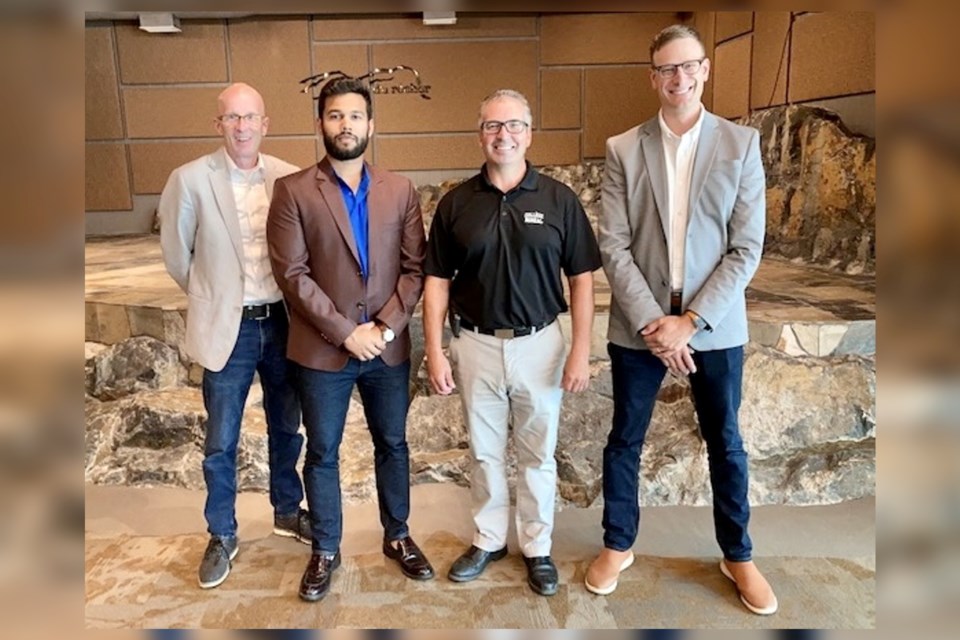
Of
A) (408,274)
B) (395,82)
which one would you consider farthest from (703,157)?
(395,82)

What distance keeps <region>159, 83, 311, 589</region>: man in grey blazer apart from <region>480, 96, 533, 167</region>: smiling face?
2.14 feet

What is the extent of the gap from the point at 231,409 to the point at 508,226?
3.21 feet

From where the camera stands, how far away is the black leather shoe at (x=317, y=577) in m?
2.11

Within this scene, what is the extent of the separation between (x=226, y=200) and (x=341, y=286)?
0.42m

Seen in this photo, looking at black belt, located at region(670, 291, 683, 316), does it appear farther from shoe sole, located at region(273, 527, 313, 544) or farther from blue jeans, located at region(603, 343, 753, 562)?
shoe sole, located at region(273, 527, 313, 544)

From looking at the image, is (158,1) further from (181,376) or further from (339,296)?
(181,376)

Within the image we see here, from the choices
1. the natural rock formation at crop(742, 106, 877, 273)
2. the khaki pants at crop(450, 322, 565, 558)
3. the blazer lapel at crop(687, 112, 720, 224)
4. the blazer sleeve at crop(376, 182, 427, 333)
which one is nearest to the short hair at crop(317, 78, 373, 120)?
the blazer sleeve at crop(376, 182, 427, 333)

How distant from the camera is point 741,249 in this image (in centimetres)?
192

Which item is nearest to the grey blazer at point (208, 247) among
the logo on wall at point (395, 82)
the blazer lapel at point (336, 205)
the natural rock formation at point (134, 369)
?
the blazer lapel at point (336, 205)

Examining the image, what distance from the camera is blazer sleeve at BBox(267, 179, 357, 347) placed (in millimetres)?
1967

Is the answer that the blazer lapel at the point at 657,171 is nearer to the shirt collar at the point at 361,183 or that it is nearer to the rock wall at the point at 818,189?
the shirt collar at the point at 361,183

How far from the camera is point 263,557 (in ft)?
7.73

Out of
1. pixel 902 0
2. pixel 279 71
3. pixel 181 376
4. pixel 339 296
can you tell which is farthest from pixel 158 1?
pixel 279 71

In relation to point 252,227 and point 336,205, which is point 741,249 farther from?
point 252,227
